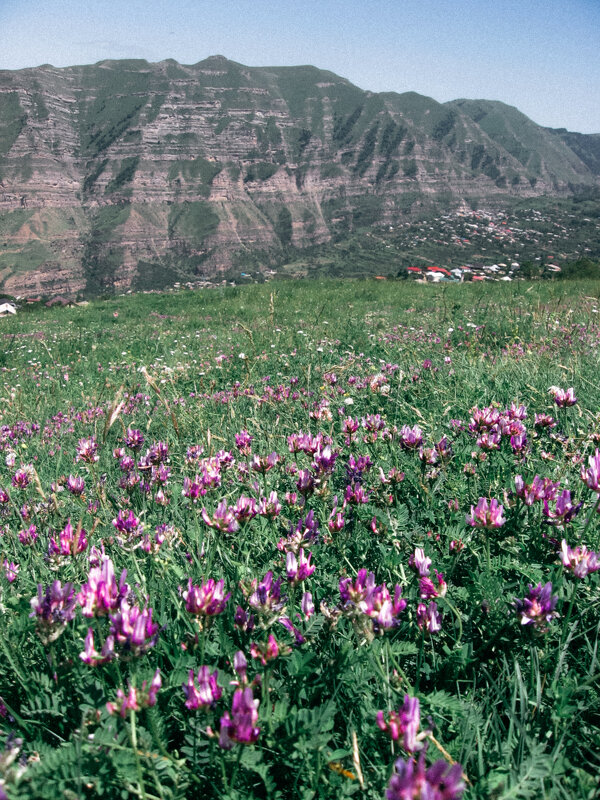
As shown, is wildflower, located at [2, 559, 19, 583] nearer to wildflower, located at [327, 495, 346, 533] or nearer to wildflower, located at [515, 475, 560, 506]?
wildflower, located at [327, 495, 346, 533]

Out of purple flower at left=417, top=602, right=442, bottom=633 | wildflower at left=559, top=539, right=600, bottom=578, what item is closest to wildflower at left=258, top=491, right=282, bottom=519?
purple flower at left=417, top=602, right=442, bottom=633

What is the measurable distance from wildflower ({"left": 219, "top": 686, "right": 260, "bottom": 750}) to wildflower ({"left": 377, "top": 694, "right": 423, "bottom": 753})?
31cm

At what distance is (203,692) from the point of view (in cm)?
129

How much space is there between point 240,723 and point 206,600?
37cm

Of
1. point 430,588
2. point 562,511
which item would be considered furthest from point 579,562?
point 430,588

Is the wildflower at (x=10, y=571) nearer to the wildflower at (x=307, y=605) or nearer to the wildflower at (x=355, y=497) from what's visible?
the wildflower at (x=307, y=605)

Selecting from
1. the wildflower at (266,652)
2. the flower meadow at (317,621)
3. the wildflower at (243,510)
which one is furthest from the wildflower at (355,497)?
the wildflower at (266,652)

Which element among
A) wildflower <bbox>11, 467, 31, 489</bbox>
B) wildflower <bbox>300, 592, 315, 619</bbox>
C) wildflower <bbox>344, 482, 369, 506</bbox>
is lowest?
wildflower <bbox>11, 467, 31, 489</bbox>

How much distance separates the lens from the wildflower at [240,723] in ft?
3.85

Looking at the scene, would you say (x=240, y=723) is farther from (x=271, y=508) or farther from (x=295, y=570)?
(x=271, y=508)

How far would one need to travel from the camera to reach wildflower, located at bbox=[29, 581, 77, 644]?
1.44 metres

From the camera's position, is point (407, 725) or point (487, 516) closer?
point (407, 725)

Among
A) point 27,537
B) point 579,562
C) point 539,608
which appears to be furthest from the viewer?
point 27,537

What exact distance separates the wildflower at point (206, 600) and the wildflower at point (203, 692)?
0.59ft
